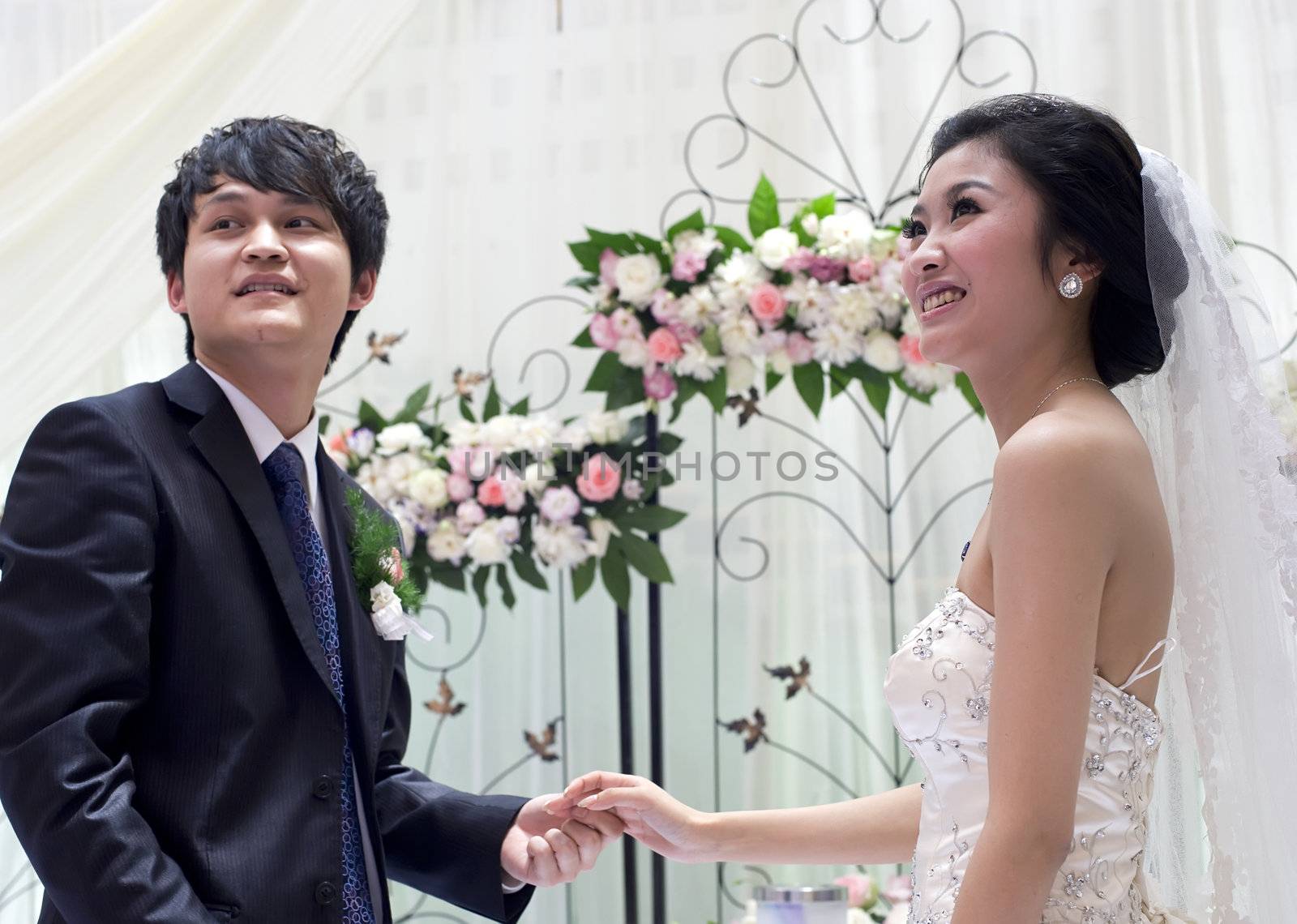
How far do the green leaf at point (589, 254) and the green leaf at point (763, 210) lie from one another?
15.7 inches

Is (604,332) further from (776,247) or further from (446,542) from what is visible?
(446,542)

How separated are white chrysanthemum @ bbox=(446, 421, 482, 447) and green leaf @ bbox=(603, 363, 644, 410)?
360 millimetres

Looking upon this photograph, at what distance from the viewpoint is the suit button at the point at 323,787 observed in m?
1.74

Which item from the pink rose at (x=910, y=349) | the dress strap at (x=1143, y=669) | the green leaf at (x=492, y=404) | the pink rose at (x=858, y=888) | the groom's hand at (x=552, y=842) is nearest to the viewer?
the dress strap at (x=1143, y=669)

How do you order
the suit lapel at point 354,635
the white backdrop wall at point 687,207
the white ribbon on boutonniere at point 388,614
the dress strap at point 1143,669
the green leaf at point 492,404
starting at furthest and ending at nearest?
the white backdrop wall at point 687,207, the green leaf at point 492,404, the white ribbon on boutonniere at point 388,614, the suit lapel at point 354,635, the dress strap at point 1143,669

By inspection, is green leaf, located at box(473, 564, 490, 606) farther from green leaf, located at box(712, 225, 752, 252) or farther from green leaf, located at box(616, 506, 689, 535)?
green leaf, located at box(712, 225, 752, 252)

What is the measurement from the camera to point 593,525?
327 centimetres

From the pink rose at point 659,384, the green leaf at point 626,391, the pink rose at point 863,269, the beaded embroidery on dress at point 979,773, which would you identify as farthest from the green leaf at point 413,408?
the beaded embroidery on dress at point 979,773

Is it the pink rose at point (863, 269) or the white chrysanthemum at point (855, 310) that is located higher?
the pink rose at point (863, 269)

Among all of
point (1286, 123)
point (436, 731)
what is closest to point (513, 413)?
point (436, 731)

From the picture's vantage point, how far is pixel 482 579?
11.0 ft

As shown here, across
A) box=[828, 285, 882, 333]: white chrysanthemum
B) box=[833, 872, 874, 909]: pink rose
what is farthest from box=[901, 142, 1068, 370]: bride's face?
box=[833, 872, 874, 909]: pink rose

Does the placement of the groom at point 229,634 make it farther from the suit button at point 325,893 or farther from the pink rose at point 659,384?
the pink rose at point 659,384

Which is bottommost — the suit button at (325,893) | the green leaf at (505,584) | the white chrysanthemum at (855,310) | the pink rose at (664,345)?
the suit button at (325,893)
